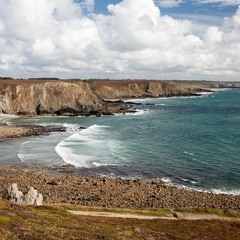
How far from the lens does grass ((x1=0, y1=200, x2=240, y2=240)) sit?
25766mm

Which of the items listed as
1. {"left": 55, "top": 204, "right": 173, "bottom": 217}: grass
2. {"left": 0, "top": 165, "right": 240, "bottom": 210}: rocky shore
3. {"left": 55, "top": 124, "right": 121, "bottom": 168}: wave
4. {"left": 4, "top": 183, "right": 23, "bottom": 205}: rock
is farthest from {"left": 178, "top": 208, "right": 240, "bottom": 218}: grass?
{"left": 55, "top": 124, "right": 121, "bottom": 168}: wave

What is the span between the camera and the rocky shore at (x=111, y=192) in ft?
157

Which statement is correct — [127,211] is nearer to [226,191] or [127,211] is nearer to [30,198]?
[30,198]

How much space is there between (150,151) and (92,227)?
47.9 m

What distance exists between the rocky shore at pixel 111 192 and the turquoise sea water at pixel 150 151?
4.10 metres

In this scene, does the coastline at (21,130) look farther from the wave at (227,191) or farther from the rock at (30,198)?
the rock at (30,198)

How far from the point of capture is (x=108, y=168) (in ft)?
215

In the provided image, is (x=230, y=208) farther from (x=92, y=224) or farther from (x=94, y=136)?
(x=94, y=136)

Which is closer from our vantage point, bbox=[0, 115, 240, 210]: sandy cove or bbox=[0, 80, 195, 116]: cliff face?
bbox=[0, 115, 240, 210]: sandy cove

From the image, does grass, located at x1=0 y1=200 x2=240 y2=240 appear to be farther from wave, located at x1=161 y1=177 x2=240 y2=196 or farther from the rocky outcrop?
wave, located at x1=161 y1=177 x2=240 y2=196

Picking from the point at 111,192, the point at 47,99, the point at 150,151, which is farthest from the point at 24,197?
the point at 47,99

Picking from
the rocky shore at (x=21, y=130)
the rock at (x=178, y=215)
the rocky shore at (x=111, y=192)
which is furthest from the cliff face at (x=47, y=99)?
the rock at (x=178, y=215)

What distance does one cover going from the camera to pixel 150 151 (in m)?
78.1

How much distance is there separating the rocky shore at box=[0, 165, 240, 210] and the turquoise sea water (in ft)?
13.4
